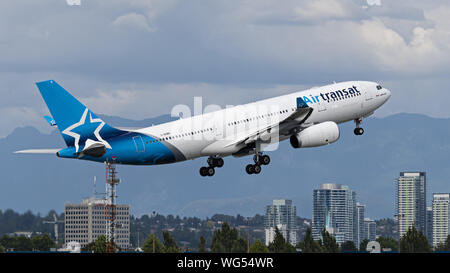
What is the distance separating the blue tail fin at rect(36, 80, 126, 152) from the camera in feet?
245

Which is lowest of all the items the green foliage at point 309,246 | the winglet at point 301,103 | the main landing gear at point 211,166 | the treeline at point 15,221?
the green foliage at point 309,246

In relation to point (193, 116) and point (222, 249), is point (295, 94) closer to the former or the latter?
point (193, 116)

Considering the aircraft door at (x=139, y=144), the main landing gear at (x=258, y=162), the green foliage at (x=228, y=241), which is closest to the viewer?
the aircraft door at (x=139, y=144)

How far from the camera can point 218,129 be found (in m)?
83.1

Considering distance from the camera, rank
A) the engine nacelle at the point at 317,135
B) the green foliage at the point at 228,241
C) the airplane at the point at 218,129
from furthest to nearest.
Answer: the green foliage at the point at 228,241 < the engine nacelle at the point at 317,135 < the airplane at the point at 218,129

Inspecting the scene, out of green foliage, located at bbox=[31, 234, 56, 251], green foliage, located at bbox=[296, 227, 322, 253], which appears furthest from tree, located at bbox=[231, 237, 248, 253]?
green foliage, located at bbox=[31, 234, 56, 251]

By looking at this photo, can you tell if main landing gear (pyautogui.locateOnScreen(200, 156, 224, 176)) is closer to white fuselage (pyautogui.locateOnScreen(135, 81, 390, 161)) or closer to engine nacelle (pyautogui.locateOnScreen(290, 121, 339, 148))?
white fuselage (pyautogui.locateOnScreen(135, 81, 390, 161))

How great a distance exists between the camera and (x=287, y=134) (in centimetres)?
8662

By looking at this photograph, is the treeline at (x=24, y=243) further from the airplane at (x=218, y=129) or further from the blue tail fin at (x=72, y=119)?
the blue tail fin at (x=72, y=119)

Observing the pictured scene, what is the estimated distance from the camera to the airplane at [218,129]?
249 ft

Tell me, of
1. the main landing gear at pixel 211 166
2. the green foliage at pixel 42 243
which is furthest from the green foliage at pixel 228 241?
the main landing gear at pixel 211 166

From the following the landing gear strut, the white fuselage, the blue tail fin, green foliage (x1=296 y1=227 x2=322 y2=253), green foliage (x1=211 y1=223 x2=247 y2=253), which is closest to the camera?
the blue tail fin
